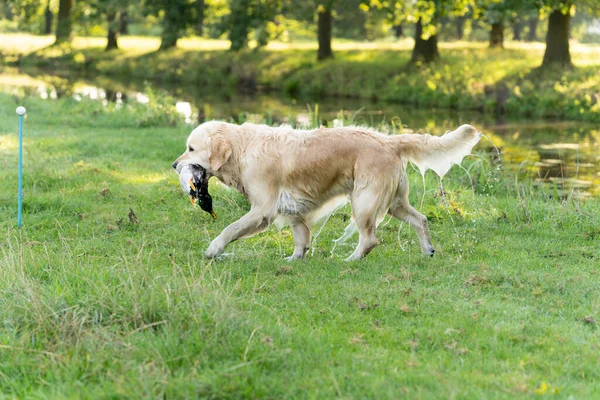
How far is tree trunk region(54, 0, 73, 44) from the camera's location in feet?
147

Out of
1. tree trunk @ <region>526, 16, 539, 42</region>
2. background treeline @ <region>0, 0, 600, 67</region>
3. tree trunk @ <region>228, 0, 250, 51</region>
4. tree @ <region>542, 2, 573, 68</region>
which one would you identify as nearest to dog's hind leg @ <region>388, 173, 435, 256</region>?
background treeline @ <region>0, 0, 600, 67</region>

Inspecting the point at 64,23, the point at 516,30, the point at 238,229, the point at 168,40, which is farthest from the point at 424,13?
Answer: the point at 516,30

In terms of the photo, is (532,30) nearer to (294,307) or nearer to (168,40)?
(168,40)

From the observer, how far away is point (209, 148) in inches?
306

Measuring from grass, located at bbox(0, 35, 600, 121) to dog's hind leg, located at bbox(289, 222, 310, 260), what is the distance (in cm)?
1683

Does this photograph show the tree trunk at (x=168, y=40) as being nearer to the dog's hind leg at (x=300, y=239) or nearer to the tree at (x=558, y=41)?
the tree at (x=558, y=41)

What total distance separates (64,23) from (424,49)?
904 inches

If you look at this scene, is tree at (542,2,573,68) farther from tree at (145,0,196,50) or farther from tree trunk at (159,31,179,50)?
tree trunk at (159,31,179,50)

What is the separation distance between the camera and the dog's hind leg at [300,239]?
803 centimetres

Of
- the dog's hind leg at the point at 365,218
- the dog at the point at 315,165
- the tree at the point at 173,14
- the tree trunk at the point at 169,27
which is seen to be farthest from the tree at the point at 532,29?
the dog's hind leg at the point at 365,218

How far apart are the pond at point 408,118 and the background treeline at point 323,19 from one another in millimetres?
3231

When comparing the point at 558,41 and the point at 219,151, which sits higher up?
the point at 219,151

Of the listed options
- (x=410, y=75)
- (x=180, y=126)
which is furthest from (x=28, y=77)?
(x=180, y=126)

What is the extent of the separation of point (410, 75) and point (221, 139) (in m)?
21.9
